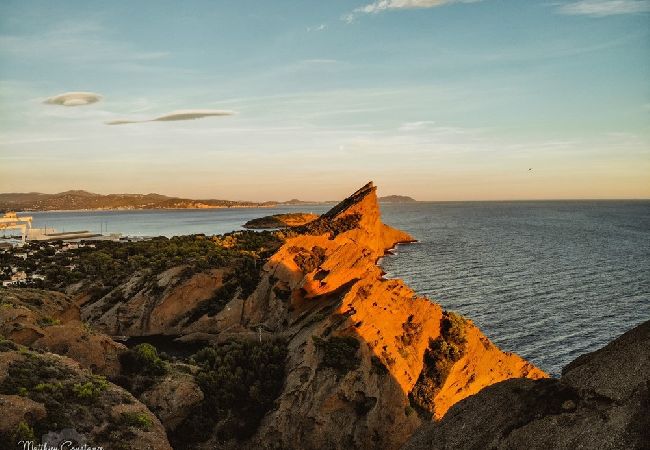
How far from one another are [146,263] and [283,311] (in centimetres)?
3172

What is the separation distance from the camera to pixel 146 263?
64.9 metres

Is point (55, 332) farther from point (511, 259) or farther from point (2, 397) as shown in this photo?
point (511, 259)

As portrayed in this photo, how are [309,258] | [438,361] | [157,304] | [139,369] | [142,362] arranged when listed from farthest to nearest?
[157,304], [309,258], [438,361], [142,362], [139,369]

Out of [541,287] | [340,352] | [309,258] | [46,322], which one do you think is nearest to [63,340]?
[46,322]

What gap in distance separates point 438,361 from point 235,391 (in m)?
12.3

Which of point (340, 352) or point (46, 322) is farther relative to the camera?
point (46, 322)

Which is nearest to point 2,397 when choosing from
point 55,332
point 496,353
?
point 55,332

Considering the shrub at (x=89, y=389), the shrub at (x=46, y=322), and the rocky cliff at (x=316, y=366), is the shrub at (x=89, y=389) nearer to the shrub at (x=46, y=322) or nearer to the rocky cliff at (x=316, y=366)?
the rocky cliff at (x=316, y=366)

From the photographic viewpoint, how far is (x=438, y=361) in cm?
2848

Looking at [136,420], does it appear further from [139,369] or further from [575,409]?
[575,409]

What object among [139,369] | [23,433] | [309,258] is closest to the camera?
[23,433]

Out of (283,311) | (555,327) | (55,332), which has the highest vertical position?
(55,332)

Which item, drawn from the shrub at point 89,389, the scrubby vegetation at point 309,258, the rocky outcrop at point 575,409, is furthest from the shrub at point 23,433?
the scrubby vegetation at point 309,258

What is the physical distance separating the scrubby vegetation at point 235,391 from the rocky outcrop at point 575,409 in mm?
15046
